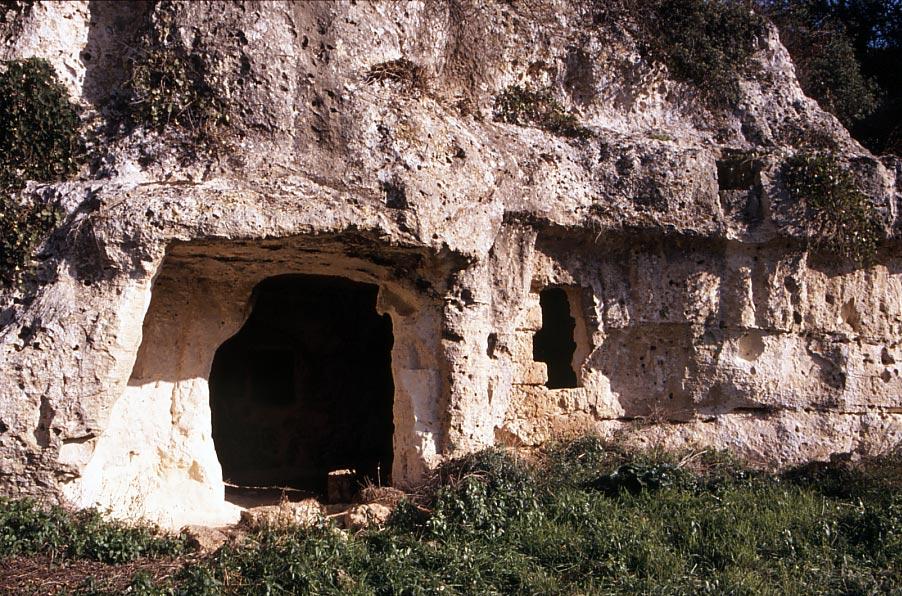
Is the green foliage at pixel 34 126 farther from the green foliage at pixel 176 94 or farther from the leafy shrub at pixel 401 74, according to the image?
the leafy shrub at pixel 401 74

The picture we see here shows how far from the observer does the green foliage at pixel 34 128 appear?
755cm

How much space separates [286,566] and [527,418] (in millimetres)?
3644

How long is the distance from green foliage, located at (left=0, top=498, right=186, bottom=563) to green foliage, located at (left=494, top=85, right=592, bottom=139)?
210 inches

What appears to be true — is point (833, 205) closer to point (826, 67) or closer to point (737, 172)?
point (737, 172)

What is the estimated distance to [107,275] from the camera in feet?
22.5

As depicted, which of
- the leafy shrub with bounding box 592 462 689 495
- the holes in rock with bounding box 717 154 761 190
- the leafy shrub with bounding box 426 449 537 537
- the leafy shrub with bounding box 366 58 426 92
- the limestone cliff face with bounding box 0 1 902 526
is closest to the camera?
the leafy shrub with bounding box 426 449 537 537

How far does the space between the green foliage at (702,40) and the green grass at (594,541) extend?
15.6 feet

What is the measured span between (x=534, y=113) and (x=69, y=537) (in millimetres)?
5978

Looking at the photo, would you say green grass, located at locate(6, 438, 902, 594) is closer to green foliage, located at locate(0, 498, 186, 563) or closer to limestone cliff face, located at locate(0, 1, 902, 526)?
green foliage, located at locate(0, 498, 186, 563)

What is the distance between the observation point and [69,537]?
640 cm

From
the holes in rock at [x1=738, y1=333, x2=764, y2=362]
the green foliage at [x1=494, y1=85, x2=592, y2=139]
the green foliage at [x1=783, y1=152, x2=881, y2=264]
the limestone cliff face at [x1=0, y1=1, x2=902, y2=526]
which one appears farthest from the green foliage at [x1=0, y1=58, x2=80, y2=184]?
the green foliage at [x1=783, y1=152, x2=881, y2=264]

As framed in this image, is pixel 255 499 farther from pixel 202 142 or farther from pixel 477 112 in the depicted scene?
pixel 477 112

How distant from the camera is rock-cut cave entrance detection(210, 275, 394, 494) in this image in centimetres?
1257

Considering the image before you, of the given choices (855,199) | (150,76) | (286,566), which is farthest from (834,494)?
(150,76)
